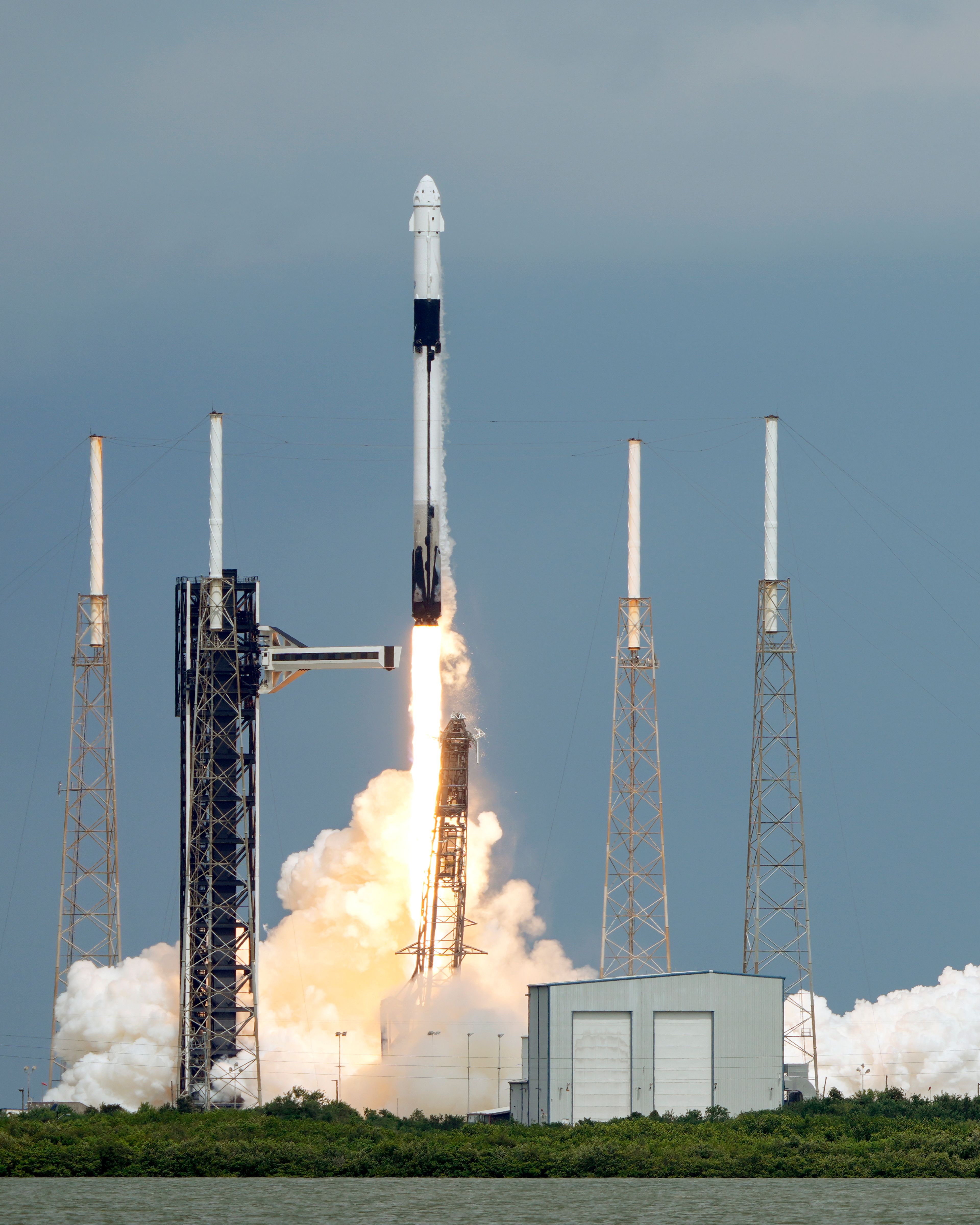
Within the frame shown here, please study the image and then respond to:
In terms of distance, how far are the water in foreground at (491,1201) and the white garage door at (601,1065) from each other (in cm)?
1198

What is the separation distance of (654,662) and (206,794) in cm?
1858

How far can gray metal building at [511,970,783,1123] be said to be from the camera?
470ft

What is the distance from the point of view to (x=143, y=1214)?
4786 inches

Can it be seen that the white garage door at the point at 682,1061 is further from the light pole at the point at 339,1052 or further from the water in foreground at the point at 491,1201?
the light pole at the point at 339,1052

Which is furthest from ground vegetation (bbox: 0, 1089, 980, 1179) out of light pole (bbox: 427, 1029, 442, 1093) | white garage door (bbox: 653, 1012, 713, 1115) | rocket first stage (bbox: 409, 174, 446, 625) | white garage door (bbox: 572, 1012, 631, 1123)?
rocket first stage (bbox: 409, 174, 446, 625)

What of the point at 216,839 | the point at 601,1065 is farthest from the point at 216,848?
the point at 601,1065

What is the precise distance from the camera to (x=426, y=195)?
156m

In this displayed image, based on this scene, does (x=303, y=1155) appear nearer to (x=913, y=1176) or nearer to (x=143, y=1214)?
(x=143, y=1214)

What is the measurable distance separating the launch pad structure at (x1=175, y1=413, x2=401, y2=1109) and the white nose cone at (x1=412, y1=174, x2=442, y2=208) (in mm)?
17649

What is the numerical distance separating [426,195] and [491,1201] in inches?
1914

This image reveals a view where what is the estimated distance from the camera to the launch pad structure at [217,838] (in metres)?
150

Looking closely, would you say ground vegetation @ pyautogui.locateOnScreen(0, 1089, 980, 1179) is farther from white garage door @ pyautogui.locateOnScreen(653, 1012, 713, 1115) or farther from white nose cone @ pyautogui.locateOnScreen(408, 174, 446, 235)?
white nose cone @ pyautogui.locateOnScreen(408, 174, 446, 235)

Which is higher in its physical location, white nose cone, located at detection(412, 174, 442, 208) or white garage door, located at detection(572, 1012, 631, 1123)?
white nose cone, located at detection(412, 174, 442, 208)

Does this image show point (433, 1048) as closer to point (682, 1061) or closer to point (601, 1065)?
point (601, 1065)
